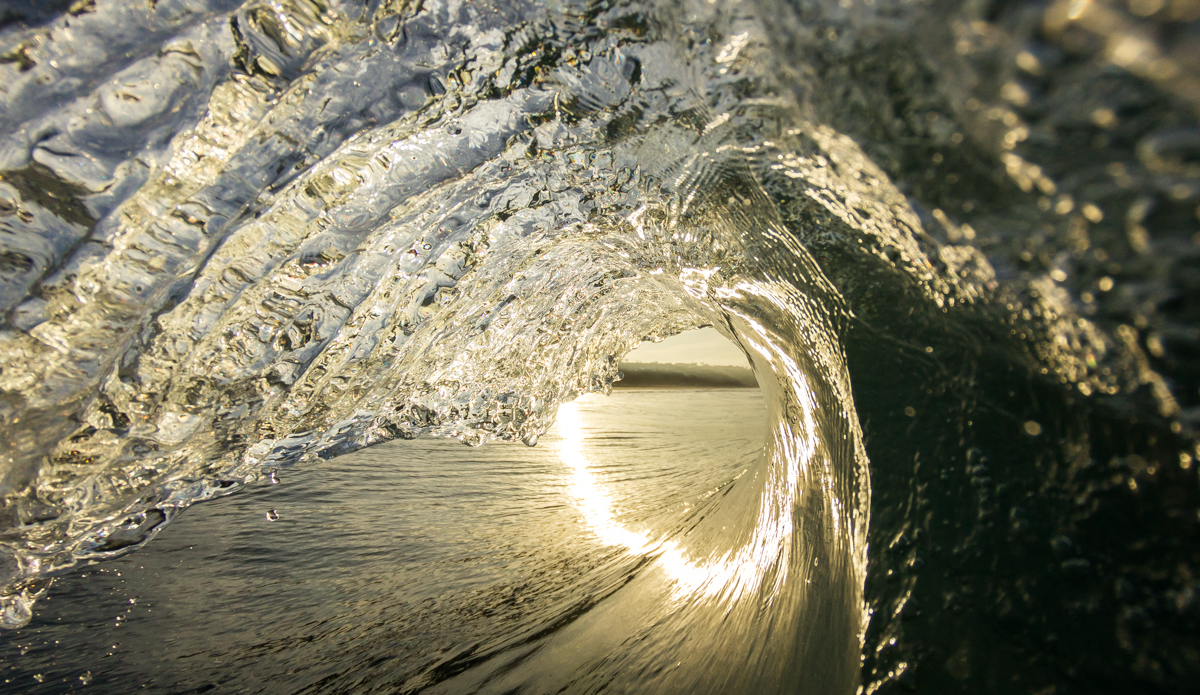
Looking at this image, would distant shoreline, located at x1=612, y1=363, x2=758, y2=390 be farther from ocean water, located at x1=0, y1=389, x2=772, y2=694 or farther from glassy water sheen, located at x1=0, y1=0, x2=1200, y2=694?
glassy water sheen, located at x1=0, y1=0, x2=1200, y2=694

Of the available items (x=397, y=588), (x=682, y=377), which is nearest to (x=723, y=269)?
(x=397, y=588)

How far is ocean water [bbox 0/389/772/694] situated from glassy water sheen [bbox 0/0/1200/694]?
36 millimetres

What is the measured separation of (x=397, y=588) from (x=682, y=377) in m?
9.68

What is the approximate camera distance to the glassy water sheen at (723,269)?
0.56 metres

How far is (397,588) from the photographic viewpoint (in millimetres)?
1883

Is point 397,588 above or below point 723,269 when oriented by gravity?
below

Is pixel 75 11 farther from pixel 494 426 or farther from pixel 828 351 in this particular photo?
pixel 494 426

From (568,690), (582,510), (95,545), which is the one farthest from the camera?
(582,510)

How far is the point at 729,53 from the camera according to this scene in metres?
0.91

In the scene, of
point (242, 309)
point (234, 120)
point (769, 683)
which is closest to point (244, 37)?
point (234, 120)

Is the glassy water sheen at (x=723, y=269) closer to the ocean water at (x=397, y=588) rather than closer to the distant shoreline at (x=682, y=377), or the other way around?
the ocean water at (x=397, y=588)

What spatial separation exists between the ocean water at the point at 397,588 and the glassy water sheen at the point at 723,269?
0.04m

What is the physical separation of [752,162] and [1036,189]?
26.0 inches

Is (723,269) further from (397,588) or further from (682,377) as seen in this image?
(682,377)
